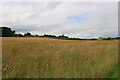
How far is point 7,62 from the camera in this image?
192 inches

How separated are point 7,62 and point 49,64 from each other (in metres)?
1.51

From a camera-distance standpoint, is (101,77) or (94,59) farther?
(94,59)

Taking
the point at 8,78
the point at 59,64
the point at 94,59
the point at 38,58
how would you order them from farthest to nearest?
the point at 94,59 → the point at 38,58 → the point at 59,64 → the point at 8,78

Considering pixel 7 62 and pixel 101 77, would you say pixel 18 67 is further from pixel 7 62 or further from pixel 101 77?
pixel 101 77

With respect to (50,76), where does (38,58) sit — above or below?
above

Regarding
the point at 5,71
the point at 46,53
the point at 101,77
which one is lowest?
the point at 101,77

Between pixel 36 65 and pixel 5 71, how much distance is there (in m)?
1.03

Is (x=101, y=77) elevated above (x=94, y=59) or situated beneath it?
situated beneath

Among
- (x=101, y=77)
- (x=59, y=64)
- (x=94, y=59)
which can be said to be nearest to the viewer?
(x=101, y=77)

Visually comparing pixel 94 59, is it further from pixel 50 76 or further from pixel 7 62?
pixel 7 62

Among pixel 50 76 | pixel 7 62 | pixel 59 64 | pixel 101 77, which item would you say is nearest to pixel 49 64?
pixel 59 64

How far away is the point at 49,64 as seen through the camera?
505cm

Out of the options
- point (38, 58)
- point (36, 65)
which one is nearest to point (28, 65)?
point (36, 65)

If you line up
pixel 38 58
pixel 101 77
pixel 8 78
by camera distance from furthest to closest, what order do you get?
pixel 38 58
pixel 101 77
pixel 8 78
